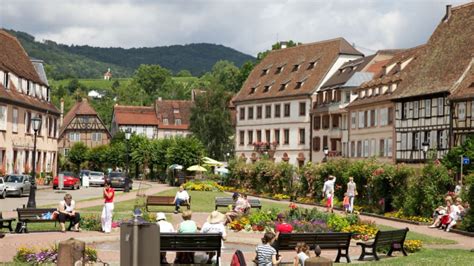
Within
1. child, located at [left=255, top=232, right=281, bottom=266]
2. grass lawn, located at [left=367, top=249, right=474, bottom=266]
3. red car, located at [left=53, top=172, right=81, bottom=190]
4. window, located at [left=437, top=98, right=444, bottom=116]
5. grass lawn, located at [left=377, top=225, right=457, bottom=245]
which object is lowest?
grass lawn, located at [left=367, top=249, right=474, bottom=266]

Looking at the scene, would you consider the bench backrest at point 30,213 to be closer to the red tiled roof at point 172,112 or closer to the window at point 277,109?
the window at point 277,109

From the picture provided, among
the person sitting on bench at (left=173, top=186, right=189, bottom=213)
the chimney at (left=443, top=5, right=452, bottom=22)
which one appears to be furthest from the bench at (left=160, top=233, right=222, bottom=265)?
the chimney at (left=443, top=5, right=452, bottom=22)

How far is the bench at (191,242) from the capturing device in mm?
19500

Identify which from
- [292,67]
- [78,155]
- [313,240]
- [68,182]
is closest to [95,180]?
[68,182]

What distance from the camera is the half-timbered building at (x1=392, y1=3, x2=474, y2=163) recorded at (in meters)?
62.2

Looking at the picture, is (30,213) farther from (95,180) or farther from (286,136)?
(286,136)

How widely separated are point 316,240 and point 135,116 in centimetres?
12279

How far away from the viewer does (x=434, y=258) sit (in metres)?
22.4

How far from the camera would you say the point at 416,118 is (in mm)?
66438

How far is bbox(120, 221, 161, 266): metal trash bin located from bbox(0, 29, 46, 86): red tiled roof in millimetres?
58833

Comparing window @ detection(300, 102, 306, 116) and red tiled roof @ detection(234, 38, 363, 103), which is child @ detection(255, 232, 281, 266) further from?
window @ detection(300, 102, 306, 116)

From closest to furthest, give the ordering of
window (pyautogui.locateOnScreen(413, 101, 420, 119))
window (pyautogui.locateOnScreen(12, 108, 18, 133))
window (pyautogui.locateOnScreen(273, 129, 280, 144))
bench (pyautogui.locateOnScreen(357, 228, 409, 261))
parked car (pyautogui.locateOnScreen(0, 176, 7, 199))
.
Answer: bench (pyautogui.locateOnScreen(357, 228, 409, 261)) → parked car (pyautogui.locateOnScreen(0, 176, 7, 199)) → window (pyautogui.locateOnScreen(413, 101, 420, 119)) → window (pyautogui.locateOnScreen(12, 108, 18, 133)) → window (pyautogui.locateOnScreen(273, 129, 280, 144))

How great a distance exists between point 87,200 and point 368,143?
3350 centimetres

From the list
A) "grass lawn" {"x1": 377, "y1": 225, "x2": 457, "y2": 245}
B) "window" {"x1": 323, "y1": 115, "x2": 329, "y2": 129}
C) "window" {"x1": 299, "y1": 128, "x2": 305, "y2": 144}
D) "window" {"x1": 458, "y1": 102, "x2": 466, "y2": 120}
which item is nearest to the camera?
"grass lawn" {"x1": 377, "y1": 225, "x2": 457, "y2": 245}
